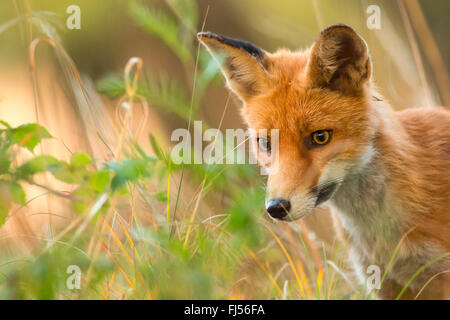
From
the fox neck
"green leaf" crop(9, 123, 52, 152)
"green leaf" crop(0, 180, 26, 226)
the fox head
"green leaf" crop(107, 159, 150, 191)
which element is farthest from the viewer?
the fox neck

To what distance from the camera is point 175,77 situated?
509cm

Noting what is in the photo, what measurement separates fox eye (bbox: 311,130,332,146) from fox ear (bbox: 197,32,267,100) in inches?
22.4

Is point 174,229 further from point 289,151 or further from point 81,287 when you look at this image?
point 289,151

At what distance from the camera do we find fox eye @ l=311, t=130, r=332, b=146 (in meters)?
2.68

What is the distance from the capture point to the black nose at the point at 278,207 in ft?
7.94

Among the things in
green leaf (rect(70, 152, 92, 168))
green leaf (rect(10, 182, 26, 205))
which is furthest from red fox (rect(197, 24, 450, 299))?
green leaf (rect(10, 182, 26, 205))

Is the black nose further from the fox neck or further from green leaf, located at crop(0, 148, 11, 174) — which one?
green leaf, located at crop(0, 148, 11, 174)

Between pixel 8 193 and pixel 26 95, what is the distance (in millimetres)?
2374

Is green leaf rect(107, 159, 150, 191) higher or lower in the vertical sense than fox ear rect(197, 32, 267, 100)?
lower

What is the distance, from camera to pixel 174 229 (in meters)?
2.69

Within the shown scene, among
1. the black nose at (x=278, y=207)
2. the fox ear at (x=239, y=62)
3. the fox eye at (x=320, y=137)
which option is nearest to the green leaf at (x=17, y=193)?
the black nose at (x=278, y=207)

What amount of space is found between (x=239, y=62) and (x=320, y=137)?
0.74 meters

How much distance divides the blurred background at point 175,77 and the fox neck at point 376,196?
1.13 feet

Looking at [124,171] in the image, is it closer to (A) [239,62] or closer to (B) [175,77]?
(A) [239,62]
